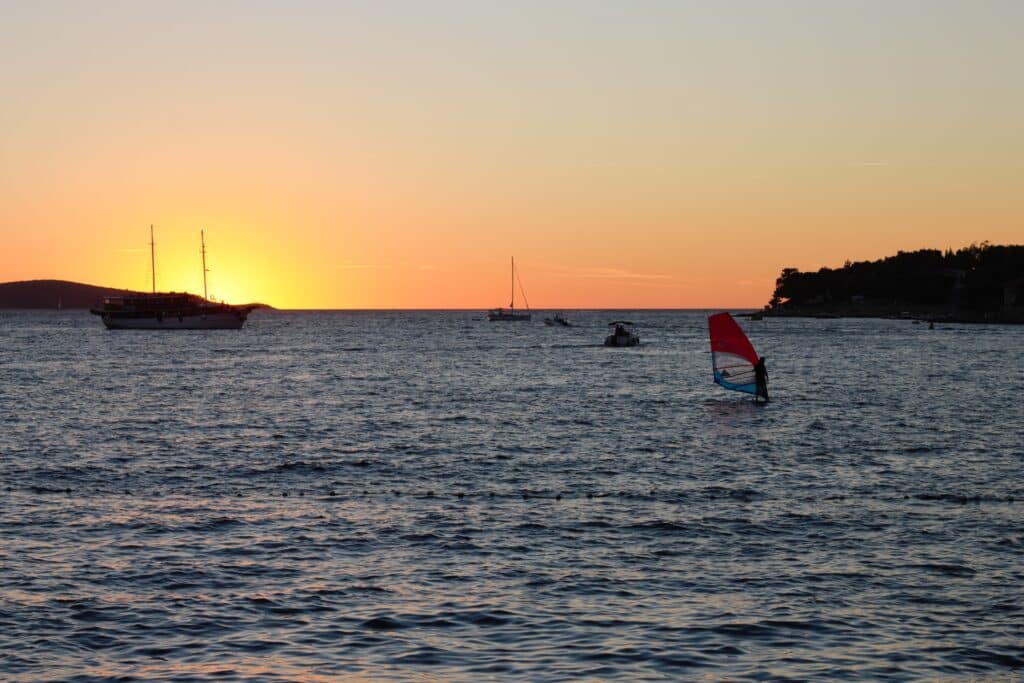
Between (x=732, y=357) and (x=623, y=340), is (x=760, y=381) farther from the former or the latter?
(x=623, y=340)

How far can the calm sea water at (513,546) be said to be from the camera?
16703 millimetres

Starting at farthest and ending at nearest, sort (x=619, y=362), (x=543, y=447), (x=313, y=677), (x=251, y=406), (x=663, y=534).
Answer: (x=619, y=362) → (x=251, y=406) → (x=543, y=447) → (x=663, y=534) → (x=313, y=677)

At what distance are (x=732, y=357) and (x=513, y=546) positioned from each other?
149 feet

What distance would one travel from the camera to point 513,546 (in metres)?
24.0

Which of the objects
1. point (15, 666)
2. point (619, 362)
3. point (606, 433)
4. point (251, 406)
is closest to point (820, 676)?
point (15, 666)

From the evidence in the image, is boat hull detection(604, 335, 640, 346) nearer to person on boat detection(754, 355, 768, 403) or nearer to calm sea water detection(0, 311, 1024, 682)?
person on boat detection(754, 355, 768, 403)

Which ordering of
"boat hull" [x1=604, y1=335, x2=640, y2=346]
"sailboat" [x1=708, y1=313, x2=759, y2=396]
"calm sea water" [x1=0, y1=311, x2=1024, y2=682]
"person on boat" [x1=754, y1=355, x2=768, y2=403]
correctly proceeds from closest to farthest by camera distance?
"calm sea water" [x1=0, y1=311, x2=1024, y2=682] → "person on boat" [x1=754, y1=355, x2=768, y2=403] → "sailboat" [x1=708, y1=313, x2=759, y2=396] → "boat hull" [x1=604, y1=335, x2=640, y2=346]

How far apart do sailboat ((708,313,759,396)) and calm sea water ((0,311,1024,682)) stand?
921cm

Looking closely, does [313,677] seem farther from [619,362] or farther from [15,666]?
[619,362]

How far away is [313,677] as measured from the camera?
15.6m

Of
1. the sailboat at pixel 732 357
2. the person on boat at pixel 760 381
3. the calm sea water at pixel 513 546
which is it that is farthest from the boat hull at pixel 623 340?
the calm sea water at pixel 513 546

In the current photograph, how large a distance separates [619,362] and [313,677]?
104 metres

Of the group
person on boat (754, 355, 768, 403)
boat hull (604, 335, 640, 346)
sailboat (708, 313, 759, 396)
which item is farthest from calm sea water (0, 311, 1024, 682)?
boat hull (604, 335, 640, 346)

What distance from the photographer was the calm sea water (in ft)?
54.8
